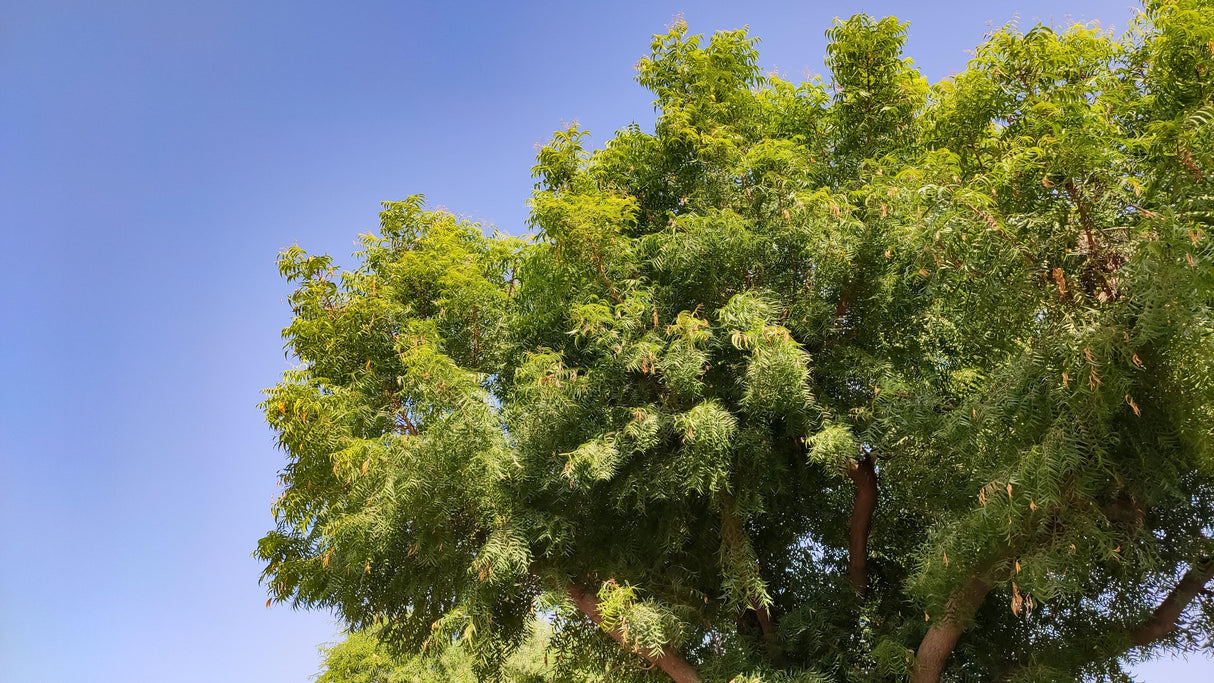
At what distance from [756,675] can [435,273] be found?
474 cm

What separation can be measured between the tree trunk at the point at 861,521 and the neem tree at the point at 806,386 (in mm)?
35

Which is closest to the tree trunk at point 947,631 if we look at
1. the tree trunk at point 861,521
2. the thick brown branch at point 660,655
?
the tree trunk at point 861,521

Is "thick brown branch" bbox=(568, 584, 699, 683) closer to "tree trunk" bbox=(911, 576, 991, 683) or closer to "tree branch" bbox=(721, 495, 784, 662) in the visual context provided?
"tree branch" bbox=(721, 495, 784, 662)

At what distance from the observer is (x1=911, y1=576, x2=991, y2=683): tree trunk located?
19.0ft

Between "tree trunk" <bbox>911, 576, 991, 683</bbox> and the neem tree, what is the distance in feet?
0.12

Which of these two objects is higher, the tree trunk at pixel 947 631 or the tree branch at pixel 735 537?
the tree branch at pixel 735 537

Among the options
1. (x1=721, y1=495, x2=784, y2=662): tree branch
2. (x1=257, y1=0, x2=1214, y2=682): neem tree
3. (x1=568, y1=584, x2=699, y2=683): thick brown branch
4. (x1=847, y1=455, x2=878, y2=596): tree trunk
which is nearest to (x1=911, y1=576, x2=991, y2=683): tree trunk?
(x1=257, y1=0, x2=1214, y2=682): neem tree

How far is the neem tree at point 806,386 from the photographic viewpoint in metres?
4.96

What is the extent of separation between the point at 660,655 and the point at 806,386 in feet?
8.18

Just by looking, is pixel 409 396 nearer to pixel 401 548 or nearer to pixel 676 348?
pixel 401 548

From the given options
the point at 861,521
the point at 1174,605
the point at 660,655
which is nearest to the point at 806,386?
the point at 861,521

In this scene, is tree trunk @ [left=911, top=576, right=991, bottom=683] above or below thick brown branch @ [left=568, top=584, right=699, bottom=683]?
below

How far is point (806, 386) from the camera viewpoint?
6.54m

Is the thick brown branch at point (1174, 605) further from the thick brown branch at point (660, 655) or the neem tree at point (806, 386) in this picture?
the thick brown branch at point (660, 655)
